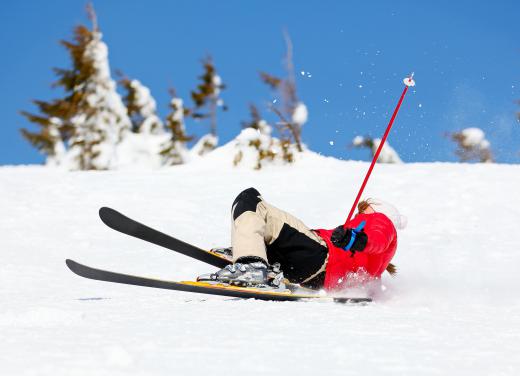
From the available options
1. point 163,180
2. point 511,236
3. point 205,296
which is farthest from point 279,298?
point 163,180

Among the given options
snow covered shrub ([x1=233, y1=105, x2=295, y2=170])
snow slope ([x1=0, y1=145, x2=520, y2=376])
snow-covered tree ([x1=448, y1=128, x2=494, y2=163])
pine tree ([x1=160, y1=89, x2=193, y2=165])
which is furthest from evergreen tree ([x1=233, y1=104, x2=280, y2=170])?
pine tree ([x1=160, y1=89, x2=193, y2=165])

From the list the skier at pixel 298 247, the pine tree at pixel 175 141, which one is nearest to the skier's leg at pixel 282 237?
the skier at pixel 298 247

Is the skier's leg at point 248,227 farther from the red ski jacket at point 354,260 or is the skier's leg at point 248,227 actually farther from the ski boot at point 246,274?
the red ski jacket at point 354,260

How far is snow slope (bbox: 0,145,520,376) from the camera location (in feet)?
6.26

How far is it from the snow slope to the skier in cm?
25

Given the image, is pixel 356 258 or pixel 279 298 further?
pixel 356 258

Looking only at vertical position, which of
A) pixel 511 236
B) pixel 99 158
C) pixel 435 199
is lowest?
pixel 511 236

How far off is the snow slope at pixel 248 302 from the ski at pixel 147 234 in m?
0.29

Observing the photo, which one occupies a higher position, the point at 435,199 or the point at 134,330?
the point at 435,199

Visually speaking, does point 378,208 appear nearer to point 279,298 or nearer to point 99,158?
point 279,298

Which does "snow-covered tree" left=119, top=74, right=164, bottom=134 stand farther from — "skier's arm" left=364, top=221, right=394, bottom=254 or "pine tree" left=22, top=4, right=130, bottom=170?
"skier's arm" left=364, top=221, right=394, bottom=254

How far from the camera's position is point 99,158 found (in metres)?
24.3

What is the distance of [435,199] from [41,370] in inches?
273

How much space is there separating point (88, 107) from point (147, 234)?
22.3 meters
